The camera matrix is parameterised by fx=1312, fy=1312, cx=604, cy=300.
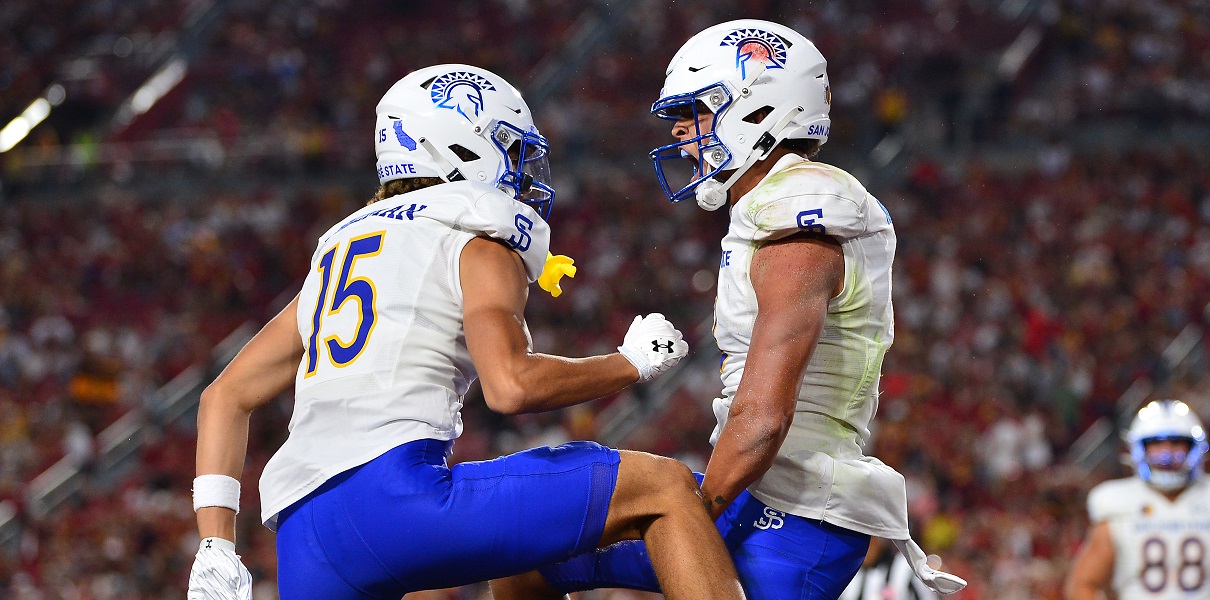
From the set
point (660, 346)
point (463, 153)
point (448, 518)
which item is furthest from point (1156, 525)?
point (448, 518)

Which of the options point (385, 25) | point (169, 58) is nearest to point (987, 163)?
point (385, 25)

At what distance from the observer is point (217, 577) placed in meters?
3.51

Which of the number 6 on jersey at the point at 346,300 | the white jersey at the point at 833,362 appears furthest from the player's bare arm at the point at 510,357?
the white jersey at the point at 833,362

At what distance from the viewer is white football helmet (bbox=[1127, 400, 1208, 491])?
6.13 m

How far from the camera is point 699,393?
13.5m

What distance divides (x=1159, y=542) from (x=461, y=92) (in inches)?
168

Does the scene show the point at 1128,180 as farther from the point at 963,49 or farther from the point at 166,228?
the point at 166,228

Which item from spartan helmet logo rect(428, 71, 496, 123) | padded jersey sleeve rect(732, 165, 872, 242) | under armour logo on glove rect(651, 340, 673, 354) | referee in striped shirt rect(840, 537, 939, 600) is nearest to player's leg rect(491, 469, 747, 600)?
under armour logo on glove rect(651, 340, 673, 354)

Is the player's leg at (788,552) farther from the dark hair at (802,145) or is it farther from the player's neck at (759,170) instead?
the dark hair at (802,145)

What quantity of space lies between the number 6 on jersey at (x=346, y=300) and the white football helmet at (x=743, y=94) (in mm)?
882

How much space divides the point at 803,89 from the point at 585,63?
16978 millimetres

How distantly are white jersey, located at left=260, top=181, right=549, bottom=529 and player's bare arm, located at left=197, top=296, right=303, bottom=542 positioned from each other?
0.32m

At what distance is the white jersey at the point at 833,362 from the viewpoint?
332 centimetres

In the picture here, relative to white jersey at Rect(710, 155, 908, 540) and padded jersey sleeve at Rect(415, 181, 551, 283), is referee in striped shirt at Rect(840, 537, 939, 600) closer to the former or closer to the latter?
white jersey at Rect(710, 155, 908, 540)
